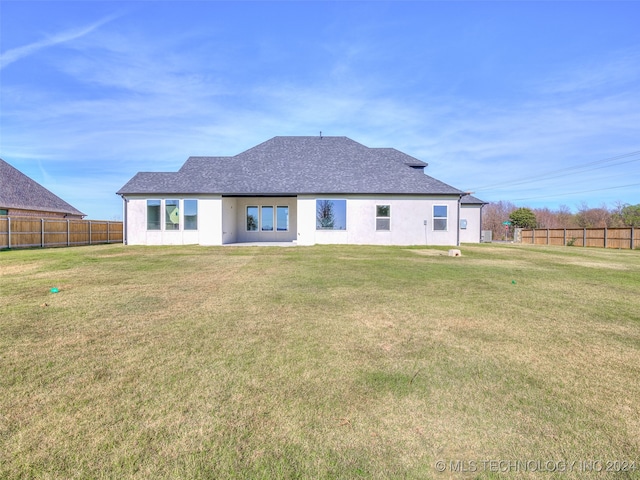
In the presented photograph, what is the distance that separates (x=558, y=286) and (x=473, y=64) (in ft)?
46.9

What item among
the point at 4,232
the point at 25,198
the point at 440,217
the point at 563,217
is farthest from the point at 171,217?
the point at 563,217

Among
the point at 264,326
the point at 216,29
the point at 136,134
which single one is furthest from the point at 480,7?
the point at 136,134

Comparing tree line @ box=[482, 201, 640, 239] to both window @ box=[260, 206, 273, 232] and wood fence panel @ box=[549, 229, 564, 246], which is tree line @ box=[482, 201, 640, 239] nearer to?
wood fence panel @ box=[549, 229, 564, 246]

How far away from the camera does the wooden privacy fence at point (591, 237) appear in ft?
73.1

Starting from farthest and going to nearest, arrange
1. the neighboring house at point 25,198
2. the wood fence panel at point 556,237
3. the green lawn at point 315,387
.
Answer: the wood fence panel at point 556,237
the neighboring house at point 25,198
the green lawn at point 315,387

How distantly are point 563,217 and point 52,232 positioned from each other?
59.8m

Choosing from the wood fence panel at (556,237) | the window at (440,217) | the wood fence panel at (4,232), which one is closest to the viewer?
the wood fence panel at (4,232)

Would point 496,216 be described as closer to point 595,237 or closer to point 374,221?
point 595,237

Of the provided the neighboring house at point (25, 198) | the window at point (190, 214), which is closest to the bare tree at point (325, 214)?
the window at point (190, 214)

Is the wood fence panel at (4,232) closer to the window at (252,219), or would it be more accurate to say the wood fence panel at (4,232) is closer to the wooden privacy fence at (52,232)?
the wooden privacy fence at (52,232)

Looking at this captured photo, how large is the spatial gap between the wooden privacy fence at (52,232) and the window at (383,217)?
19.7m

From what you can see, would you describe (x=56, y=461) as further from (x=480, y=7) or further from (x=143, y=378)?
(x=480, y=7)

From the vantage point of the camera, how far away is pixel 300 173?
2025 cm

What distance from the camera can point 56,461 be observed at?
1.81 metres
